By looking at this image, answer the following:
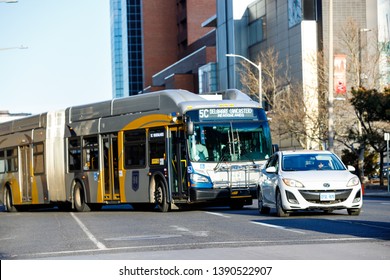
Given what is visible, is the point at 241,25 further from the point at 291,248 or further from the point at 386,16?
the point at 291,248

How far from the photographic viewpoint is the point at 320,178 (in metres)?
22.8

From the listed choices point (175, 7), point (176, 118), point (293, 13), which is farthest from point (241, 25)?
point (176, 118)

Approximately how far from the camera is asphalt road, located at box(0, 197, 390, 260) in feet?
47.8

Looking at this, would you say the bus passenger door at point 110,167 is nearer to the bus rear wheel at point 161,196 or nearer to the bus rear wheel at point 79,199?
the bus rear wheel at point 79,199

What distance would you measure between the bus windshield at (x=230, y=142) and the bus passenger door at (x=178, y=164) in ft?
1.25

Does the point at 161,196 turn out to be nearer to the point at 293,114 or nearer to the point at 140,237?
the point at 140,237

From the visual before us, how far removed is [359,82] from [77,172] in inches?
1118

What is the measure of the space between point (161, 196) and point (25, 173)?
994 centimetres

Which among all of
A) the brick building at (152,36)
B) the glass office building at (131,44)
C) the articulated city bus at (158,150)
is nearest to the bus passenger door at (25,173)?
the articulated city bus at (158,150)

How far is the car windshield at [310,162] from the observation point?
78.3ft

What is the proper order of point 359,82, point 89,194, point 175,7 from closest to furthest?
1. point 89,194
2. point 359,82
3. point 175,7

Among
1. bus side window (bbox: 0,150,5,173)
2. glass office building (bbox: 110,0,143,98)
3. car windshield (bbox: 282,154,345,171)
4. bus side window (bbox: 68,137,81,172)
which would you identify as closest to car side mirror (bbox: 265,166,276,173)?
car windshield (bbox: 282,154,345,171)
